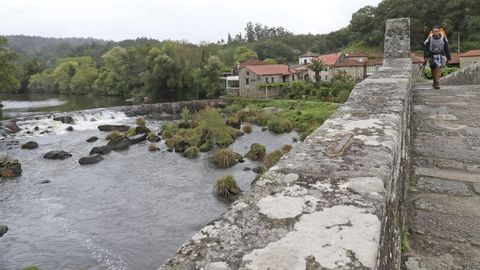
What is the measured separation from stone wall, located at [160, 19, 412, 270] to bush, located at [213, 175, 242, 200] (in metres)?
14.9

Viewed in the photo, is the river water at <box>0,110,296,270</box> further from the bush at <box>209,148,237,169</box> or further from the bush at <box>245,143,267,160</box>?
the bush at <box>245,143,267,160</box>

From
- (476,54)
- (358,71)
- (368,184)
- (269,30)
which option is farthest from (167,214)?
(269,30)

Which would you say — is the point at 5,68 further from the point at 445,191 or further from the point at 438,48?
the point at 445,191

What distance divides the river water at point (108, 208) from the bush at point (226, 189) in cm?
42

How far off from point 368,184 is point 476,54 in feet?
149

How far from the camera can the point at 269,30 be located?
13000cm

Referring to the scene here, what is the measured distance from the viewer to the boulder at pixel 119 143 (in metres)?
28.5

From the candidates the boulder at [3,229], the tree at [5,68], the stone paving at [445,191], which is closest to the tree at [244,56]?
the tree at [5,68]

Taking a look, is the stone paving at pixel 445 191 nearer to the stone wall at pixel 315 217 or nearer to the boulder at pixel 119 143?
the stone wall at pixel 315 217

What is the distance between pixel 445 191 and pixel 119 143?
27.4 meters

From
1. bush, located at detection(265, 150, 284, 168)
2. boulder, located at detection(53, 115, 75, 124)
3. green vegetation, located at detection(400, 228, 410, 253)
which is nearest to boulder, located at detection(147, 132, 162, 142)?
bush, located at detection(265, 150, 284, 168)

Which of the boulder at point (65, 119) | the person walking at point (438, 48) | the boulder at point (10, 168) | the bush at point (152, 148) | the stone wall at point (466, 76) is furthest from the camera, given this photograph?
the boulder at point (65, 119)

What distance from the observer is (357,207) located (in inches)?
81.6

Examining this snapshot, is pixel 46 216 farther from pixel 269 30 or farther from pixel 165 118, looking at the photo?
pixel 269 30
